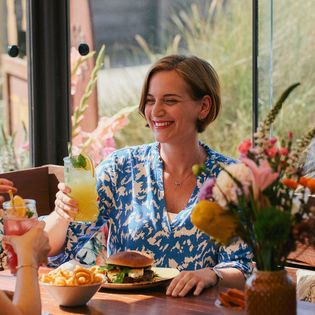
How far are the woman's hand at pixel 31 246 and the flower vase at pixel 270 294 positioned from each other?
555 mm

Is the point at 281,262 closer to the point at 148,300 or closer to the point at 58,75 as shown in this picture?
the point at 148,300

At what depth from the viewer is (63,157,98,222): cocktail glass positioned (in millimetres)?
2557

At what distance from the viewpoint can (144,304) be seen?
2289 mm

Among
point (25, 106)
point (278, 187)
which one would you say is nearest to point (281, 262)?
point (278, 187)

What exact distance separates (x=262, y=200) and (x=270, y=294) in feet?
0.72

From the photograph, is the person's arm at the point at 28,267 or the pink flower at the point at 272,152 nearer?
the pink flower at the point at 272,152

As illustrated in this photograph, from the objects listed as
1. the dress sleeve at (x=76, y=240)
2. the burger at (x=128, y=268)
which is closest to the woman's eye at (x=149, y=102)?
the dress sleeve at (x=76, y=240)

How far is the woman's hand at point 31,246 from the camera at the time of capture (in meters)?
2.08

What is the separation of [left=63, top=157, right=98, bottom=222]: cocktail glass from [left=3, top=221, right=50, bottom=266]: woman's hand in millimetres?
448

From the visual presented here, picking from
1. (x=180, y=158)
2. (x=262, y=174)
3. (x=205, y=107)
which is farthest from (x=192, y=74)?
(x=262, y=174)

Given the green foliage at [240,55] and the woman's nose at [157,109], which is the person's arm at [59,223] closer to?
the woman's nose at [157,109]

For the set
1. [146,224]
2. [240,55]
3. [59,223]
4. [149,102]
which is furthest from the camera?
[240,55]

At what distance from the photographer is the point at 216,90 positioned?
3051mm

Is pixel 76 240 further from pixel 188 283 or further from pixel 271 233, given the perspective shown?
pixel 271 233
